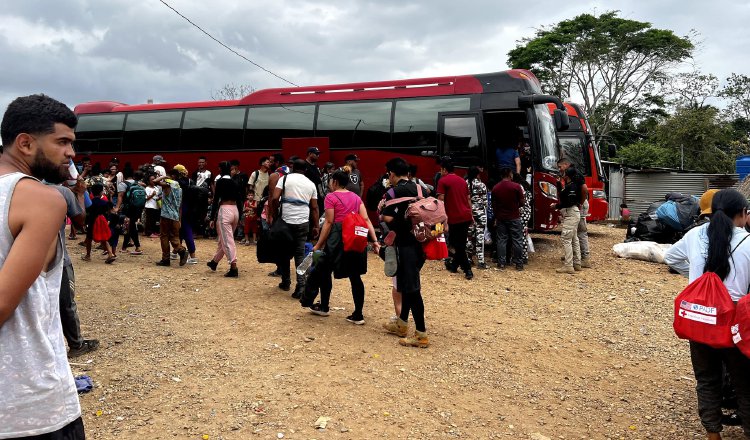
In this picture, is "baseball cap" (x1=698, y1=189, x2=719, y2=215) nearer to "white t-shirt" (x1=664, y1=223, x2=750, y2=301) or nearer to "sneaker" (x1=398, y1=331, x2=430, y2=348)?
"white t-shirt" (x1=664, y1=223, x2=750, y2=301)

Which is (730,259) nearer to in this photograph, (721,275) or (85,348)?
(721,275)

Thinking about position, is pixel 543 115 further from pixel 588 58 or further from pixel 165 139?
pixel 588 58

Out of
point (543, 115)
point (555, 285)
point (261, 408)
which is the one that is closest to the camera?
point (261, 408)

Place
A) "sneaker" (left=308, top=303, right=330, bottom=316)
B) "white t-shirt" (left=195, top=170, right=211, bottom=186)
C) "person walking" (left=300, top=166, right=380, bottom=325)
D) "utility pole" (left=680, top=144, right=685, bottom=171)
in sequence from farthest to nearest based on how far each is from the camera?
"utility pole" (left=680, top=144, right=685, bottom=171) → "white t-shirt" (left=195, top=170, right=211, bottom=186) → "sneaker" (left=308, top=303, right=330, bottom=316) → "person walking" (left=300, top=166, right=380, bottom=325)

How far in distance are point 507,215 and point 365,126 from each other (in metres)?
3.92

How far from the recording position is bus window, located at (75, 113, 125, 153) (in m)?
14.7

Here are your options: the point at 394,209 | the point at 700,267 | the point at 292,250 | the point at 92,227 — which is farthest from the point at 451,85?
the point at 700,267

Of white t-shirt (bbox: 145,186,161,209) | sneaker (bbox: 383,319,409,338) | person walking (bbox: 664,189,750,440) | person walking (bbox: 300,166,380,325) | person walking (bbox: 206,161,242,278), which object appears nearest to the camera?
person walking (bbox: 664,189,750,440)

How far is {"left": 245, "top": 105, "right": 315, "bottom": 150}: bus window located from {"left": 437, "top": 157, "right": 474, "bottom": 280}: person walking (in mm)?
4426

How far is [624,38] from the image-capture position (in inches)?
1021

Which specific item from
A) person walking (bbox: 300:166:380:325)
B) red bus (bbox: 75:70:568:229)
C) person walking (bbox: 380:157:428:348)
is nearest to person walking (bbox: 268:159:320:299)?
person walking (bbox: 300:166:380:325)

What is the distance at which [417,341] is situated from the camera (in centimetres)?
551

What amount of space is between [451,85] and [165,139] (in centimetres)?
755

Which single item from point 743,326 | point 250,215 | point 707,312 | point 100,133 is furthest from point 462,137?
point 100,133
